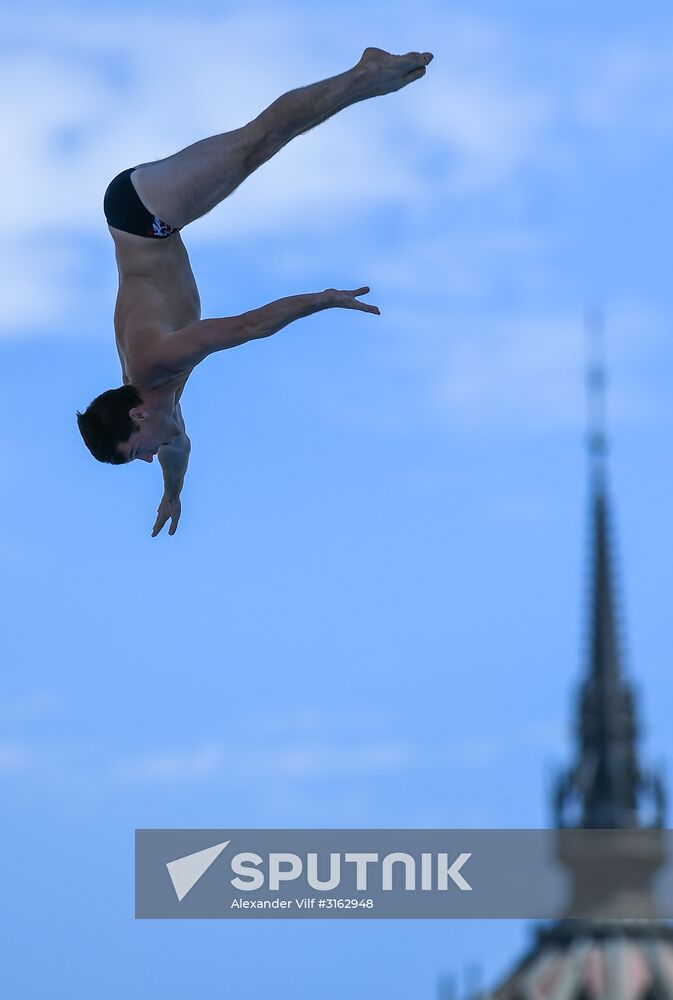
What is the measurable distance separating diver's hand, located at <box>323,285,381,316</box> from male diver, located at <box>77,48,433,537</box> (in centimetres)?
45

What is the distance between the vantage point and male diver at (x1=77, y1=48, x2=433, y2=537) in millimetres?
23703

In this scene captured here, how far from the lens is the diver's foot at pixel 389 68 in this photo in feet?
78.4

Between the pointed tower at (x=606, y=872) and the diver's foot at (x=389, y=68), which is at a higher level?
the pointed tower at (x=606, y=872)

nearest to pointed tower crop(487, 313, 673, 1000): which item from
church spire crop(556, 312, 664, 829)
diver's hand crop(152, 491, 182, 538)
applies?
church spire crop(556, 312, 664, 829)

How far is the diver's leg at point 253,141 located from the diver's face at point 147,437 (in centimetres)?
220

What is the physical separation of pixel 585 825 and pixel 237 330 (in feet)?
391

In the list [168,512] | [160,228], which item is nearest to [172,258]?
[160,228]

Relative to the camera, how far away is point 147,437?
24.4 metres

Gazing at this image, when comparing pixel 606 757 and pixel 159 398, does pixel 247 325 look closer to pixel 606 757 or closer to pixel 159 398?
pixel 159 398

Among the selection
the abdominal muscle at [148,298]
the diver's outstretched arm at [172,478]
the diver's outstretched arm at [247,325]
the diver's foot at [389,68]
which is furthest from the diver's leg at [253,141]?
the diver's outstretched arm at [172,478]

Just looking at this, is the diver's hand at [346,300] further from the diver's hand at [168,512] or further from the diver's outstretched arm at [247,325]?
the diver's hand at [168,512]

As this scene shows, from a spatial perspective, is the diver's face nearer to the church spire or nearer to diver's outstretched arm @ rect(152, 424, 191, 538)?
diver's outstretched arm @ rect(152, 424, 191, 538)

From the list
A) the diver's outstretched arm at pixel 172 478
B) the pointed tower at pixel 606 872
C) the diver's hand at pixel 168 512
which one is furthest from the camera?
the pointed tower at pixel 606 872

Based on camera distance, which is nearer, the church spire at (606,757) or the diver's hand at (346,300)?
the diver's hand at (346,300)
